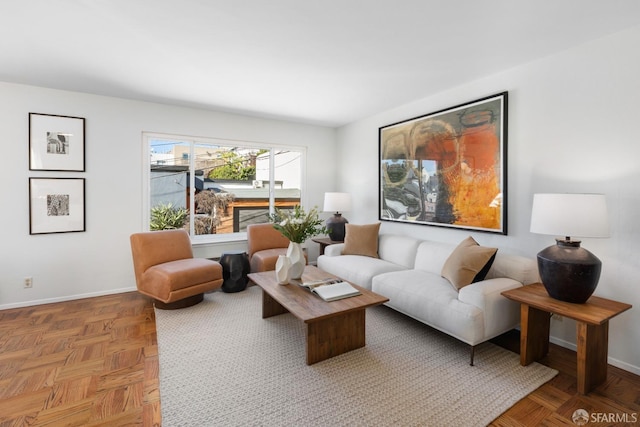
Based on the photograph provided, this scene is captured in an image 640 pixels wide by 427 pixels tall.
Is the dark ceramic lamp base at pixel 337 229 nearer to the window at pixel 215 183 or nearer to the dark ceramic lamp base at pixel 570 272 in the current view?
the window at pixel 215 183

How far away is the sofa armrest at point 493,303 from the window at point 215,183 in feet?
10.9

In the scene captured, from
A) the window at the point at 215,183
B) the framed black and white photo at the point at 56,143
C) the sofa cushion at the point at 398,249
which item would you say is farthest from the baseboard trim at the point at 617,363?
the framed black and white photo at the point at 56,143

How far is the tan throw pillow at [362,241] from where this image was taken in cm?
382

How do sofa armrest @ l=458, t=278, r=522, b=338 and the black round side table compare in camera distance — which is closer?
sofa armrest @ l=458, t=278, r=522, b=338

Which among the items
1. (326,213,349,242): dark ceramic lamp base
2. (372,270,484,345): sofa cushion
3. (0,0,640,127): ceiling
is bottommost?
(372,270,484,345): sofa cushion

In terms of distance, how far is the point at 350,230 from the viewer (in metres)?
3.96

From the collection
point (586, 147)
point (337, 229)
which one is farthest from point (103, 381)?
point (586, 147)

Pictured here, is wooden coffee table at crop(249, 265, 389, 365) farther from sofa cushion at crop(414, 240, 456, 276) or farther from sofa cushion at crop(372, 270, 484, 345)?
sofa cushion at crop(414, 240, 456, 276)

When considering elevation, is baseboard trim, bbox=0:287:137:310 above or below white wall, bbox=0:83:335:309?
below

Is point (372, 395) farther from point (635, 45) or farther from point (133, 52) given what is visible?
point (133, 52)

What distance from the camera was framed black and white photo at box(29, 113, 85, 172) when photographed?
329 cm

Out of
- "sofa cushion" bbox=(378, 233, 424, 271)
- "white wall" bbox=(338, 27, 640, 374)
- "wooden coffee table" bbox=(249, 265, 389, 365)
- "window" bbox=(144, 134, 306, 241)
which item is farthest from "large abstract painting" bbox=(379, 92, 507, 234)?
"window" bbox=(144, 134, 306, 241)

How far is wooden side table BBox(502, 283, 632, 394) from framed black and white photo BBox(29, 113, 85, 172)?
457cm

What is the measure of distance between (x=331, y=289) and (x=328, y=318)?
1.23 feet
